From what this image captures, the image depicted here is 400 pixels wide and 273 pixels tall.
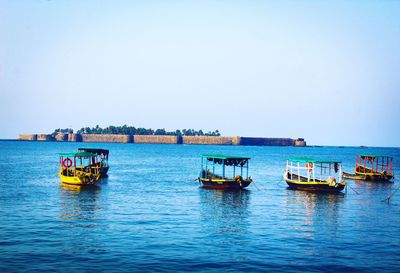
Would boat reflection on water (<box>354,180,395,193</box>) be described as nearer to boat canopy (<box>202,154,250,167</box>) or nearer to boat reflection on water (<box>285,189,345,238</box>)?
boat reflection on water (<box>285,189,345,238</box>)

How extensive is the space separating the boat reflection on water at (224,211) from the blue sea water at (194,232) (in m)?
0.08

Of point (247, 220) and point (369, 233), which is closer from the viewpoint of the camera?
point (369, 233)

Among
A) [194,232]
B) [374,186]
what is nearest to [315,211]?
[194,232]

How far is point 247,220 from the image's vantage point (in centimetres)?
3559

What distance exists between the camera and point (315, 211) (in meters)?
40.7

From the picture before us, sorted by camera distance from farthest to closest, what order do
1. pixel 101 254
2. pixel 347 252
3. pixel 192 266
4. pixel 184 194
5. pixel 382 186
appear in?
pixel 382 186 < pixel 184 194 < pixel 347 252 < pixel 101 254 < pixel 192 266

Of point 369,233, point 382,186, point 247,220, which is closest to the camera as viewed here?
point 369,233

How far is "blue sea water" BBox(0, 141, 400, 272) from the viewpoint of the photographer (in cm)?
2325

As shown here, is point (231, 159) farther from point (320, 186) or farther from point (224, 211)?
point (224, 211)

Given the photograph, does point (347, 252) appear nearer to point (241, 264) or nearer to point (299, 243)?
point (299, 243)

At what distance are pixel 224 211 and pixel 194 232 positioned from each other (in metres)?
9.87

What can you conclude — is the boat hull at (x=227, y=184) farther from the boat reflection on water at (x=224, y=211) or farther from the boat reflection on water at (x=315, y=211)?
the boat reflection on water at (x=315, y=211)

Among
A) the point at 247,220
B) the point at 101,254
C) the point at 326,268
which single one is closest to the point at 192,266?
the point at 101,254

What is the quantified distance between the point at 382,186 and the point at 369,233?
38.9 meters
